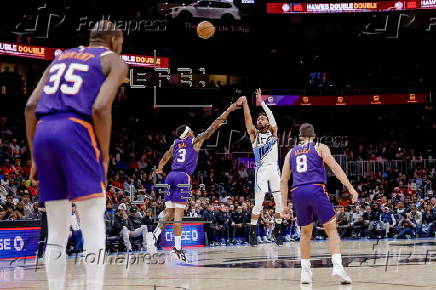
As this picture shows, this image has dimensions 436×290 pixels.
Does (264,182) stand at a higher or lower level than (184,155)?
lower

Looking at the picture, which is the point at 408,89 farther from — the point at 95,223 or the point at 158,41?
the point at 95,223

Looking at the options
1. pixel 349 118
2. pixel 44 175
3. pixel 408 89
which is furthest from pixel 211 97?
pixel 44 175

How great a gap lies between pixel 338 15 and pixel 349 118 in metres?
6.09

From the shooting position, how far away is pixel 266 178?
1261cm

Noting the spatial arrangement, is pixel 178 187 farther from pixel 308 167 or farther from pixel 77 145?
pixel 77 145

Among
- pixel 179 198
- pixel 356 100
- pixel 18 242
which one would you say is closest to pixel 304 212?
pixel 179 198

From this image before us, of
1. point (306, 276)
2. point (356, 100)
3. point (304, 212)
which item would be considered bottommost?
point (306, 276)

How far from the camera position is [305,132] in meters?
8.21

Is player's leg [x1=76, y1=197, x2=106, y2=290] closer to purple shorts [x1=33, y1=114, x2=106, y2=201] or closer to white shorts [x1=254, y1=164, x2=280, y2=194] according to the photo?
purple shorts [x1=33, y1=114, x2=106, y2=201]

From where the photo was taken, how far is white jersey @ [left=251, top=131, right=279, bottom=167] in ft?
40.9

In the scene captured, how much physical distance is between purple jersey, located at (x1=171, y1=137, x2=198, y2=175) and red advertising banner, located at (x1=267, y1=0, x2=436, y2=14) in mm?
23967

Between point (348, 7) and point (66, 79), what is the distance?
31.9m

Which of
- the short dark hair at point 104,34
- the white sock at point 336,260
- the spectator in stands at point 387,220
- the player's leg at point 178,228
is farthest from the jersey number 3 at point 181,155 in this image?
the spectator in stands at point 387,220

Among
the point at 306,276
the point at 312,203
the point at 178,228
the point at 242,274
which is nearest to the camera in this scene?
the point at 306,276
